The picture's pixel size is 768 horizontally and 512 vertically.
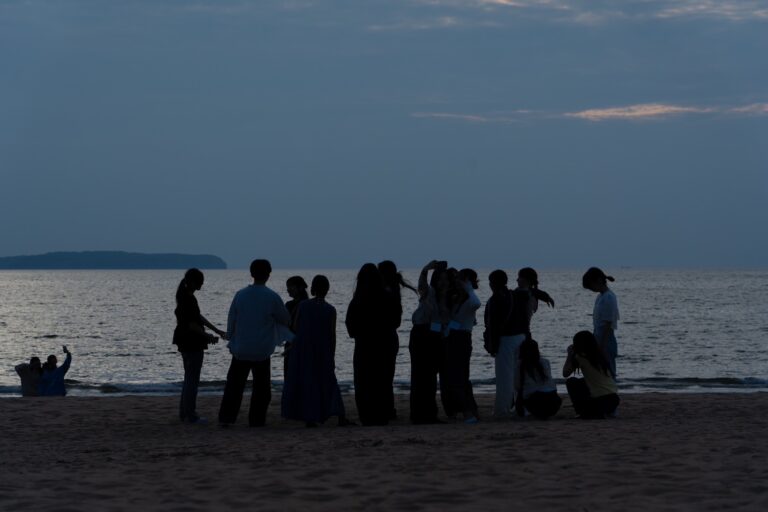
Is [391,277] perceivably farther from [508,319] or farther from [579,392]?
[579,392]

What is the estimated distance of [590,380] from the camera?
40.8ft

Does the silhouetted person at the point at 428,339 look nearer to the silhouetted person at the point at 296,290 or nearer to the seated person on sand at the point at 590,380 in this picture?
the silhouetted person at the point at 296,290

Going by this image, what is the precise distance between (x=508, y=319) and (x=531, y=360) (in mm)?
557

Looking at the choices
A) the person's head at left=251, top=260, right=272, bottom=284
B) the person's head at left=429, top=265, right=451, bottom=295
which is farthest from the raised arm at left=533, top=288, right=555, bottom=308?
the person's head at left=251, top=260, right=272, bottom=284

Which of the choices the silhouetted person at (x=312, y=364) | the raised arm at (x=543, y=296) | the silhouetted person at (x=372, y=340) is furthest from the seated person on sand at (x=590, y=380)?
the silhouetted person at (x=312, y=364)

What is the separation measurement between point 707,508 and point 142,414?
902 centimetres

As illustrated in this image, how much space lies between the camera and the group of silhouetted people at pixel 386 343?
11758 mm

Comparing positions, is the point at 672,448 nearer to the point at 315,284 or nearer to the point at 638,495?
the point at 638,495

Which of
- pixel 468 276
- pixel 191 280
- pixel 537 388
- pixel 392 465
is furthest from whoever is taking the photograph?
pixel 537 388

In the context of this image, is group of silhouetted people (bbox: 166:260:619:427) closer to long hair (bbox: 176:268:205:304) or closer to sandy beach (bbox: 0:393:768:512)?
long hair (bbox: 176:268:205:304)

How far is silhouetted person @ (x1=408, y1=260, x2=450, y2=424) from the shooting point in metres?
12.0

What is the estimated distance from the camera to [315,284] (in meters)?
11.8

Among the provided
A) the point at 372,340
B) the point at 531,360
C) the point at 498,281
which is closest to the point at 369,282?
the point at 372,340

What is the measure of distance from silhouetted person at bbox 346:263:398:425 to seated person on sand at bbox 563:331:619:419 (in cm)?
209
